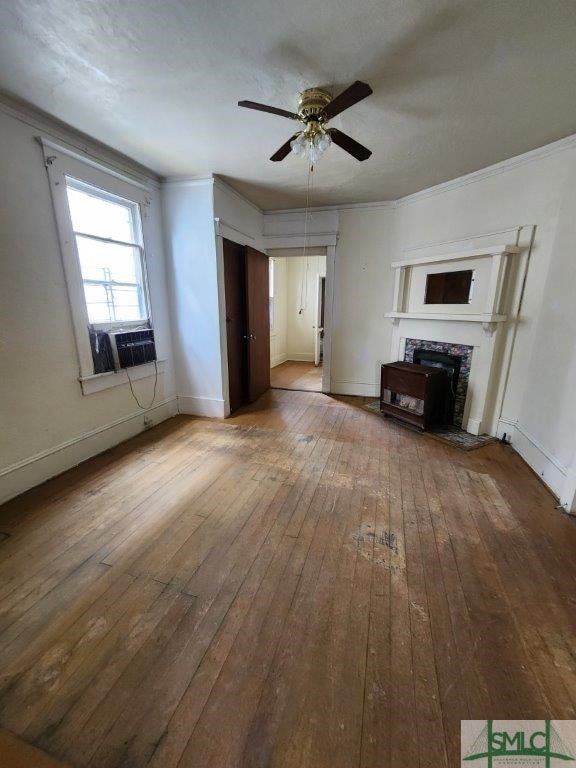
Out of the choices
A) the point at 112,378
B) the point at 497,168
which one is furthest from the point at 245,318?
the point at 497,168

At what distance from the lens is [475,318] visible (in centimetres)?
305

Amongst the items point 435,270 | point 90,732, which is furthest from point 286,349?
point 90,732

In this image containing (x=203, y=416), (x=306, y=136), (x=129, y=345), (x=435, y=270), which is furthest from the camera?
(x=203, y=416)

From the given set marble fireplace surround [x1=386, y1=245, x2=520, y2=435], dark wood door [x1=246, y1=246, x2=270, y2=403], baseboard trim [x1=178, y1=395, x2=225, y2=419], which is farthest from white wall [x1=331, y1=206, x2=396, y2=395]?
baseboard trim [x1=178, y1=395, x2=225, y2=419]

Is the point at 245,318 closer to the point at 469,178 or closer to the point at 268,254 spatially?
the point at 268,254

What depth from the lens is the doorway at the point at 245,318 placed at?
146 inches

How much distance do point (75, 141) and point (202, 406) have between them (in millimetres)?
2712

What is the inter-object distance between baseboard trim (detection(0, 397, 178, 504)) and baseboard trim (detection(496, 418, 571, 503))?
3803 mm

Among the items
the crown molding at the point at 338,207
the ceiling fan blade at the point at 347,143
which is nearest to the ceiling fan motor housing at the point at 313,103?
the ceiling fan blade at the point at 347,143

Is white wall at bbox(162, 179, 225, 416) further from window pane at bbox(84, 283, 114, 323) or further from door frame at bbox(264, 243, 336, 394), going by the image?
door frame at bbox(264, 243, 336, 394)

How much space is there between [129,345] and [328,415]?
242 cm

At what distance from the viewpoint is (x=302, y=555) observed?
66.6 inches

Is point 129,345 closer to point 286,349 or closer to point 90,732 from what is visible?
point 90,732

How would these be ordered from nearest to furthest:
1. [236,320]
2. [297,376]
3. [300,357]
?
[236,320], [297,376], [300,357]
